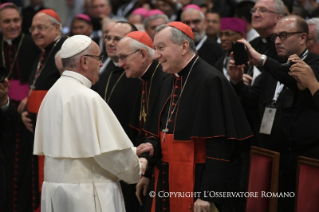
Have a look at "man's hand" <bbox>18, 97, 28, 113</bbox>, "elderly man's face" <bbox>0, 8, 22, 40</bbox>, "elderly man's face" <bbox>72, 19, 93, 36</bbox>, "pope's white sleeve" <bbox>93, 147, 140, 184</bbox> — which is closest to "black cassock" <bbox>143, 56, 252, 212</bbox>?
"pope's white sleeve" <bbox>93, 147, 140, 184</bbox>

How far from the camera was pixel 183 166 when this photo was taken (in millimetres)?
4262

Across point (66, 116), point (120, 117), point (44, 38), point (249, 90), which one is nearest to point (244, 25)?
point (249, 90)

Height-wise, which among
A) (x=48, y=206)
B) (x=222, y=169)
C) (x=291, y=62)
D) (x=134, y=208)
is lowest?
(x=134, y=208)

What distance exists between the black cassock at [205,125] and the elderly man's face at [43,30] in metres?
2.83

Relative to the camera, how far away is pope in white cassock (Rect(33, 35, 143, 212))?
392cm

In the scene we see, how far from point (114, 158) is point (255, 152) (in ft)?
5.26

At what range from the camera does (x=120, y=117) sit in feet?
18.8

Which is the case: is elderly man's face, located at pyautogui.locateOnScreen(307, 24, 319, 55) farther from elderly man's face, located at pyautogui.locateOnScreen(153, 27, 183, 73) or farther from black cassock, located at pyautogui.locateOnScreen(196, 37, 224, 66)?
black cassock, located at pyautogui.locateOnScreen(196, 37, 224, 66)

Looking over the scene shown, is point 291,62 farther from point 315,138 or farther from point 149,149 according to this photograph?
point 149,149

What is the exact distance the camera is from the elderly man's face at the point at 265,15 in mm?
6043

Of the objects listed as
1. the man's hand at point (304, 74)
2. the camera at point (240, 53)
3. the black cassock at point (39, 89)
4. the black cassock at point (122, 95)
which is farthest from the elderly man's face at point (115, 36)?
the man's hand at point (304, 74)

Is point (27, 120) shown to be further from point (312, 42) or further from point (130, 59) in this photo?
point (312, 42)

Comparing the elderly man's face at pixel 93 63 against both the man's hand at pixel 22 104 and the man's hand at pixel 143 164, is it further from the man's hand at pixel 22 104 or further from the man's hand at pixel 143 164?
the man's hand at pixel 22 104

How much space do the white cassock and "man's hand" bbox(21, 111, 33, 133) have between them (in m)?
2.61
